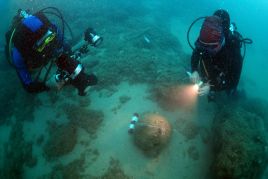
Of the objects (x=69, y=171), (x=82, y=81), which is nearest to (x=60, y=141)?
(x=69, y=171)

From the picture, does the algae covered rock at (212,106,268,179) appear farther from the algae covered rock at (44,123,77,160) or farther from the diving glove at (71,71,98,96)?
the algae covered rock at (44,123,77,160)

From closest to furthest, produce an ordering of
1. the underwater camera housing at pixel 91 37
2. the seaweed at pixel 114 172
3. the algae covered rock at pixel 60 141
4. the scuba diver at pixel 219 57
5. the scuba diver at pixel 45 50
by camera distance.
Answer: the scuba diver at pixel 45 50, the underwater camera housing at pixel 91 37, the scuba diver at pixel 219 57, the seaweed at pixel 114 172, the algae covered rock at pixel 60 141

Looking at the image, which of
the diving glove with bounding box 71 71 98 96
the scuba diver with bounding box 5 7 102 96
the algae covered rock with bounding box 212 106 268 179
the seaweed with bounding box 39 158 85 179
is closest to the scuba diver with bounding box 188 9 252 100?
the algae covered rock with bounding box 212 106 268 179

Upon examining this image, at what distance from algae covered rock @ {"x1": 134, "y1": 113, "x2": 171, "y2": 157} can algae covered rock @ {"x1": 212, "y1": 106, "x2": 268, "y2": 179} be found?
1.32m

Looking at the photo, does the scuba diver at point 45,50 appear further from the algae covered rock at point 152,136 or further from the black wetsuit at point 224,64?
the black wetsuit at point 224,64

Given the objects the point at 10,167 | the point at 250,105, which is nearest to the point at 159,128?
the point at 10,167

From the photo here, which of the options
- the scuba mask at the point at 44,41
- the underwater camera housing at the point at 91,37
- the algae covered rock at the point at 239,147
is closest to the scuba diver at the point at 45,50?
the scuba mask at the point at 44,41

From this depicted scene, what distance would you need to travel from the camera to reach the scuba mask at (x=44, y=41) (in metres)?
3.96

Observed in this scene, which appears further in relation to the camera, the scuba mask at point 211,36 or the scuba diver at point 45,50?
the scuba mask at point 211,36

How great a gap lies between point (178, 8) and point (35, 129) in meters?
17.6

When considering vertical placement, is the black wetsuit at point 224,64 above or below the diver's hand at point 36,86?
below

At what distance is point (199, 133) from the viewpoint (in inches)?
251

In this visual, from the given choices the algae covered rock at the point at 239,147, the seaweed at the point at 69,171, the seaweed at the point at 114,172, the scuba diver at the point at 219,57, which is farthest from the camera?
the seaweed at the point at 69,171

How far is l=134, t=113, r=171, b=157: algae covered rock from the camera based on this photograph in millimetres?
5844
